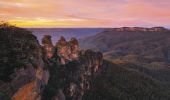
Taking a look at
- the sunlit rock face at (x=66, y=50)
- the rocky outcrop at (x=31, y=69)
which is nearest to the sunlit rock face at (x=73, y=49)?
the sunlit rock face at (x=66, y=50)

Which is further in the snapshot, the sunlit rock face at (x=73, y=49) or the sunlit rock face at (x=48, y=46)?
the sunlit rock face at (x=73, y=49)

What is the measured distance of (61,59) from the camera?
133625 mm

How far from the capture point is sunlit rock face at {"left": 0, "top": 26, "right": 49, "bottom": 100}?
53.3 metres

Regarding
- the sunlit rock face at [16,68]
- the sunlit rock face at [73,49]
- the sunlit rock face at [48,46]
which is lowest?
the sunlit rock face at [73,49]

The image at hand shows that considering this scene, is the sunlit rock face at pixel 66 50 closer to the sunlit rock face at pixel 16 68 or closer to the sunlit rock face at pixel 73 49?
the sunlit rock face at pixel 73 49

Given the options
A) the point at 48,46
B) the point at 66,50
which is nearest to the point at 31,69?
the point at 48,46

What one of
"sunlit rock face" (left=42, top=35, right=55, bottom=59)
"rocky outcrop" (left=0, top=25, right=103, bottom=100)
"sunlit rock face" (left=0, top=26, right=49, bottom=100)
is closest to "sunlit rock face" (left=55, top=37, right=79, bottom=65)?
"rocky outcrop" (left=0, top=25, right=103, bottom=100)

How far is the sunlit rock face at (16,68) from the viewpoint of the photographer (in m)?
53.3

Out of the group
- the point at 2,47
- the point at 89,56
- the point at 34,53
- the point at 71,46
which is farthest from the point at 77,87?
the point at 2,47

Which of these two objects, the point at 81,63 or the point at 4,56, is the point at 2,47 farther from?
the point at 81,63

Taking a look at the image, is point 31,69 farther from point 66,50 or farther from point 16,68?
point 66,50

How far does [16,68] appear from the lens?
55.2 metres

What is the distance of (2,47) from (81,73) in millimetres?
92137

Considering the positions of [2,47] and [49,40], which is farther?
[49,40]
